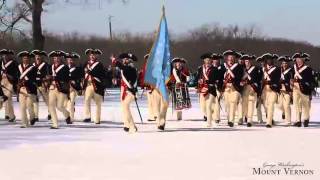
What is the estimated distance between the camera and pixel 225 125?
16688 millimetres

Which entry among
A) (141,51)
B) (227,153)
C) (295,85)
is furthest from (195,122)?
(141,51)

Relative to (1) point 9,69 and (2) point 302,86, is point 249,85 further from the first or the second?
(1) point 9,69

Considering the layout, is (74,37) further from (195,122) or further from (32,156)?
(32,156)

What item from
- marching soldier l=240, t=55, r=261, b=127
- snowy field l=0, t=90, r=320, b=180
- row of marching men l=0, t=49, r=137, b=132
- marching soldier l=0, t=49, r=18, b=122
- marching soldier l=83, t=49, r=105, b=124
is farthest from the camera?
marching soldier l=83, t=49, r=105, b=124

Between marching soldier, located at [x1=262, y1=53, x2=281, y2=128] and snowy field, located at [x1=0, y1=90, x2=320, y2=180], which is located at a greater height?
marching soldier, located at [x1=262, y1=53, x2=281, y2=128]

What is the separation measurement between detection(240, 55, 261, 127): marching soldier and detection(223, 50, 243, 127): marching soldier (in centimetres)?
26

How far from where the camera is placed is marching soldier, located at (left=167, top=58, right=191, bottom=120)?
18109 millimetres

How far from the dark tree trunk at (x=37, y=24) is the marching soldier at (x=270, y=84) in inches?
659

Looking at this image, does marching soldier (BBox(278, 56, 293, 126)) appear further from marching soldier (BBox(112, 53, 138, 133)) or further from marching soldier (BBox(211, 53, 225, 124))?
marching soldier (BBox(112, 53, 138, 133))

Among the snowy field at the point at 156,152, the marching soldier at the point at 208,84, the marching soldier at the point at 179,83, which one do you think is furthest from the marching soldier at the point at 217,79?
the marching soldier at the point at 179,83

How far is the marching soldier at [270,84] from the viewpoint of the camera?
16000 mm

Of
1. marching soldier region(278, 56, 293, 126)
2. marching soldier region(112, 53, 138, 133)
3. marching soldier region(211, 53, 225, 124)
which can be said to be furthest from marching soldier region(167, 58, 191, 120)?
marching soldier region(112, 53, 138, 133)

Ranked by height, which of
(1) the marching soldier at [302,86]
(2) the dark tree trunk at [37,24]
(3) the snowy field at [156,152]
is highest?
(2) the dark tree trunk at [37,24]

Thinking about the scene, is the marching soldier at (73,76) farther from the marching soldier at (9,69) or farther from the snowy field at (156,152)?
the snowy field at (156,152)
